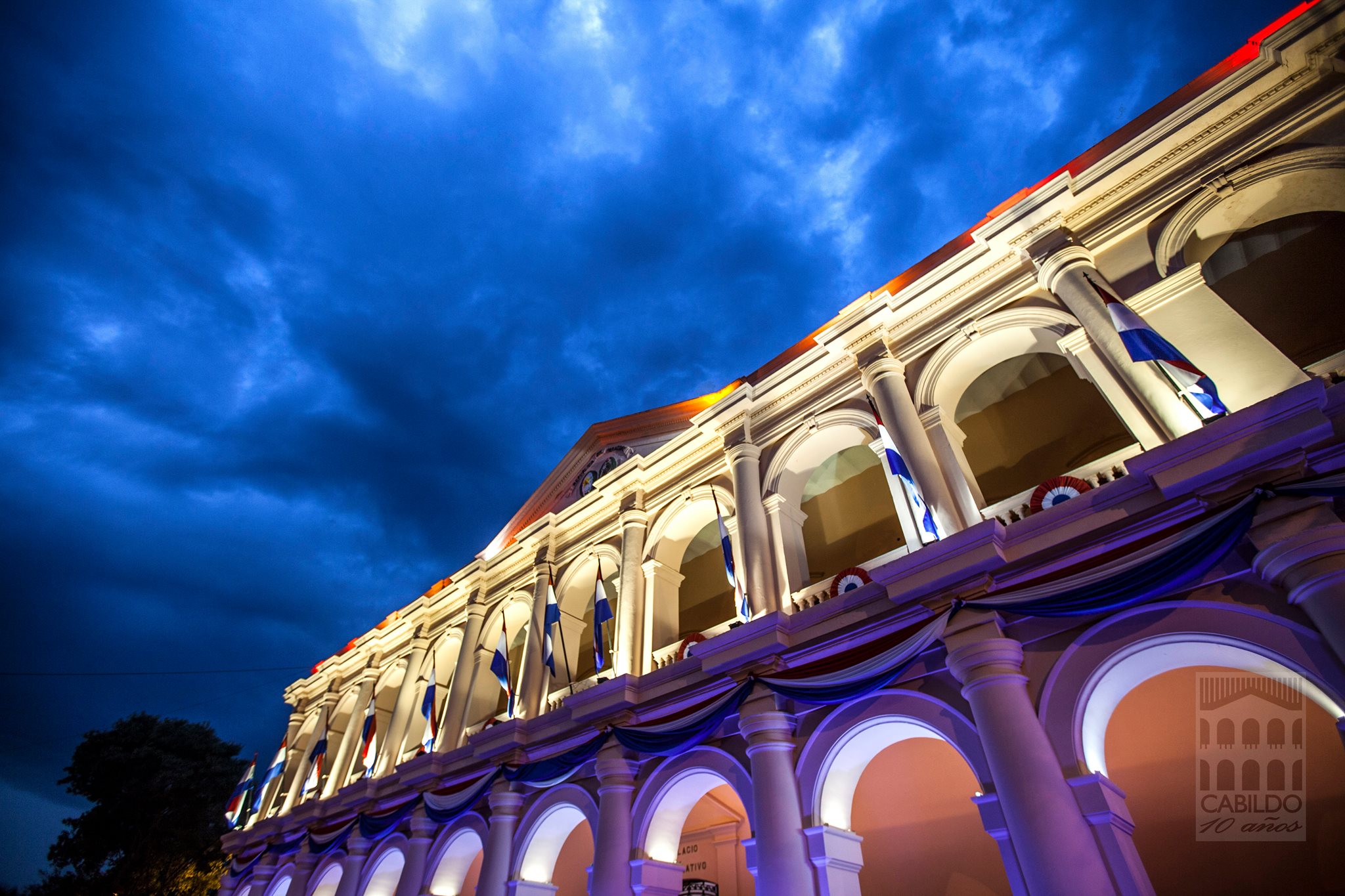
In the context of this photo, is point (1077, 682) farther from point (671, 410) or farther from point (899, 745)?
point (671, 410)

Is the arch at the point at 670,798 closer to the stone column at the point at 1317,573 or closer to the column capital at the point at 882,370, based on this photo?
the column capital at the point at 882,370

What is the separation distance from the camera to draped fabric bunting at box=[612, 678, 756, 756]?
8703mm

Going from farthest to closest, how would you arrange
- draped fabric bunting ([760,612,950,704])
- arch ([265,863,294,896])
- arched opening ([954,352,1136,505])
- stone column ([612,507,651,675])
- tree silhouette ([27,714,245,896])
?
tree silhouette ([27,714,245,896]) < arch ([265,863,294,896]) < stone column ([612,507,651,675]) < arched opening ([954,352,1136,505]) < draped fabric bunting ([760,612,950,704])

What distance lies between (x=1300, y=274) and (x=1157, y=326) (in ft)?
10.9

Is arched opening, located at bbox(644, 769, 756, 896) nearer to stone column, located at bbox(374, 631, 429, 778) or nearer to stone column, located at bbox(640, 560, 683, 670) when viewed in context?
stone column, located at bbox(640, 560, 683, 670)

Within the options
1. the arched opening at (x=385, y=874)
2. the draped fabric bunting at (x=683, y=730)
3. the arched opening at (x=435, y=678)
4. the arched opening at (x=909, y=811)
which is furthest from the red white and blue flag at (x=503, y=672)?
the arched opening at (x=909, y=811)

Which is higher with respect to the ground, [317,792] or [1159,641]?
[317,792]

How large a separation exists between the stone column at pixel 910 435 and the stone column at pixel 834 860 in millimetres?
3826

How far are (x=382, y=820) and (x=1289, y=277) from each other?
18.1m

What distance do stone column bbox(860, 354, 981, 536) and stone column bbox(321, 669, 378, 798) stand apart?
1539cm

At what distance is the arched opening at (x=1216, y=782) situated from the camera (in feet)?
22.7

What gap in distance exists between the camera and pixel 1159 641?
6.22 m

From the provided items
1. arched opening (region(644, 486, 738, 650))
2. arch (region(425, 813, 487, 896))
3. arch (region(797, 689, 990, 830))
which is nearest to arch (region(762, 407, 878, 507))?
arched opening (region(644, 486, 738, 650))

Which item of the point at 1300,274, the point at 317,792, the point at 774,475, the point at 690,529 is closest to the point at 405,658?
the point at 317,792
